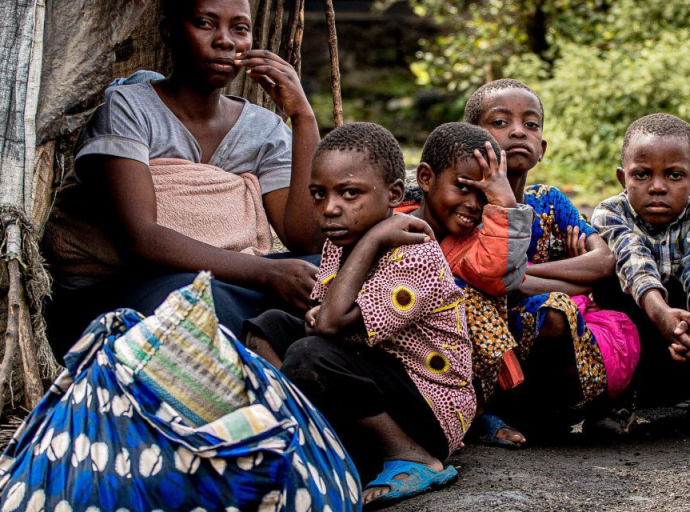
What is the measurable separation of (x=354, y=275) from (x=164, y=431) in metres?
0.89

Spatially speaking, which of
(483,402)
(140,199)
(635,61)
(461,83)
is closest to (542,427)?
(483,402)

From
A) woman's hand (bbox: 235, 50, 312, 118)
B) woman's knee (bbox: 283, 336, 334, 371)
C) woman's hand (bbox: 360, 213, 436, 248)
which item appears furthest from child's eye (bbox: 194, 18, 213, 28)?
woman's knee (bbox: 283, 336, 334, 371)

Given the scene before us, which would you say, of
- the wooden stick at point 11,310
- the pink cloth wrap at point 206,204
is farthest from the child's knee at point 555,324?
the wooden stick at point 11,310

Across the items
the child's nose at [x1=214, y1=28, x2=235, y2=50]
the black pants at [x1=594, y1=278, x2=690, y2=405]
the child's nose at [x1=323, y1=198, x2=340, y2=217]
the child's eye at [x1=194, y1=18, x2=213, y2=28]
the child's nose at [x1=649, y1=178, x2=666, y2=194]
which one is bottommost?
the black pants at [x1=594, y1=278, x2=690, y2=405]

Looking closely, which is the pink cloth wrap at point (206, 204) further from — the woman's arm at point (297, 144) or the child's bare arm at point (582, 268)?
the child's bare arm at point (582, 268)

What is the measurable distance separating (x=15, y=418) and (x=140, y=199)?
839 mm

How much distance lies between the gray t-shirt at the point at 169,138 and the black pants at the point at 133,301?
41 cm

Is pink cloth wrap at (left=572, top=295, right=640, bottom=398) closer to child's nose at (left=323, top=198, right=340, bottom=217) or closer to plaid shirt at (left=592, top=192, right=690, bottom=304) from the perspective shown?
plaid shirt at (left=592, top=192, right=690, bottom=304)

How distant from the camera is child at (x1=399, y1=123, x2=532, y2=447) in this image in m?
3.03

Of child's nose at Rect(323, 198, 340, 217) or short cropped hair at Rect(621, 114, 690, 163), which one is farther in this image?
short cropped hair at Rect(621, 114, 690, 163)

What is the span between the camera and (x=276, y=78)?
11.8 ft

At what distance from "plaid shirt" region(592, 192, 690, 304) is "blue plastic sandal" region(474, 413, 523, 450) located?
0.68 metres

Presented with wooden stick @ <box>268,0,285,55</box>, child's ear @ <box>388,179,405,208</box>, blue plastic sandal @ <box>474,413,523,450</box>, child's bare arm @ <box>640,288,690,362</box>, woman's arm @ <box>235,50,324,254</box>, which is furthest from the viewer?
wooden stick @ <box>268,0,285,55</box>

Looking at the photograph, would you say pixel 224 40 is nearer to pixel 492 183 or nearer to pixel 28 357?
pixel 492 183
